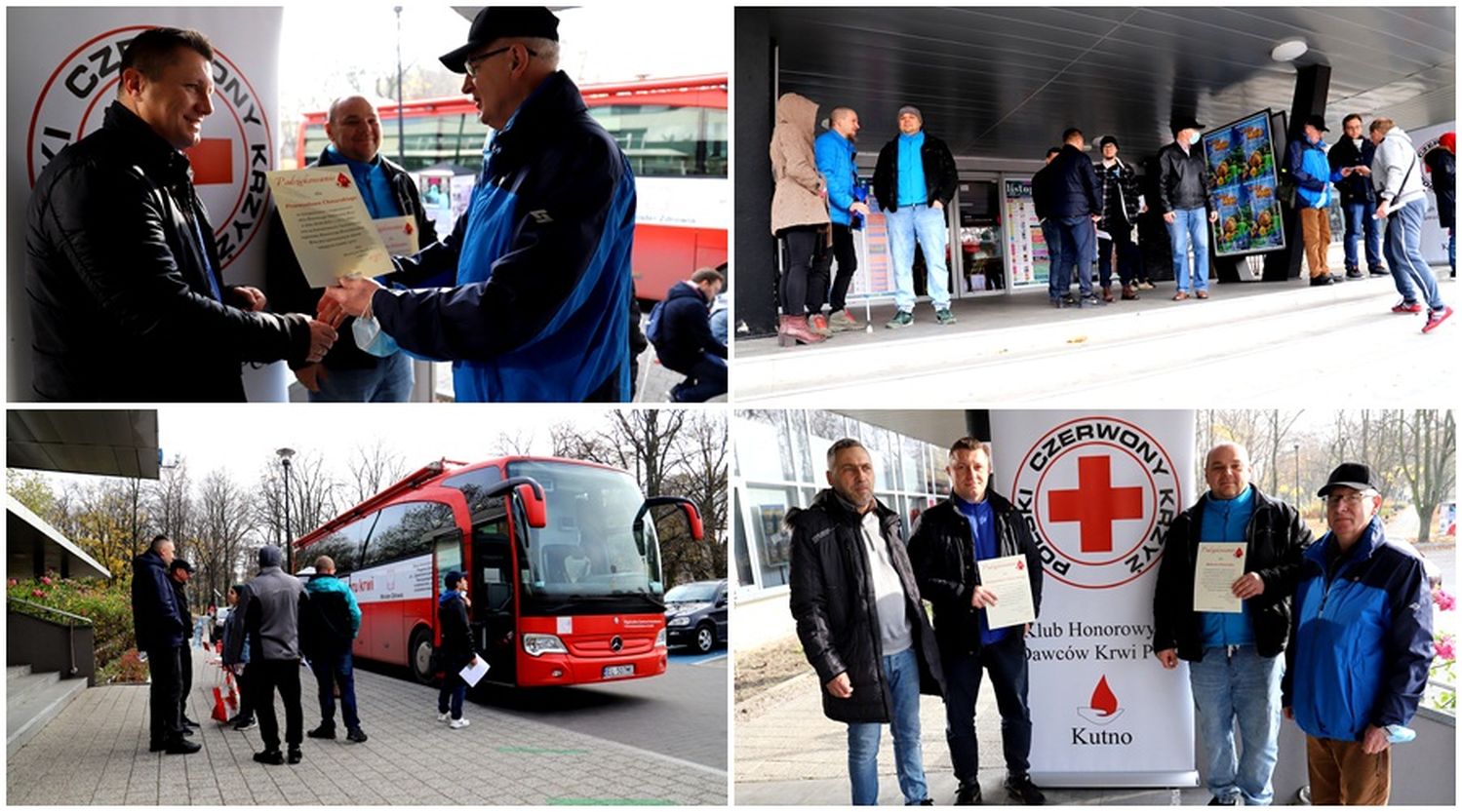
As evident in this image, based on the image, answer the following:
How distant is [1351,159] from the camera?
714 cm

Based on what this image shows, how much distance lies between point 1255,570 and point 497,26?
2965 millimetres

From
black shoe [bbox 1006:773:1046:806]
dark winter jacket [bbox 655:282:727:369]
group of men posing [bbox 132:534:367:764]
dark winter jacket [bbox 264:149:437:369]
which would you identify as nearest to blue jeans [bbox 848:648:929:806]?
black shoe [bbox 1006:773:1046:806]

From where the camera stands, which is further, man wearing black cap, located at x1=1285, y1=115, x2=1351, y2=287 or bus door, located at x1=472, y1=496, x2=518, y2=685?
man wearing black cap, located at x1=1285, y1=115, x2=1351, y2=287

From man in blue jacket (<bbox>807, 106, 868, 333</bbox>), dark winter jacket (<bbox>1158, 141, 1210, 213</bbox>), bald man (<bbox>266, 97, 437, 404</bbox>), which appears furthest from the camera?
dark winter jacket (<bbox>1158, 141, 1210, 213</bbox>)

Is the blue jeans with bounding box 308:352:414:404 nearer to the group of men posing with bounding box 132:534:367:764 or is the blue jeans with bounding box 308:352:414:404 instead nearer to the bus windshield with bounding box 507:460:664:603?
the bus windshield with bounding box 507:460:664:603

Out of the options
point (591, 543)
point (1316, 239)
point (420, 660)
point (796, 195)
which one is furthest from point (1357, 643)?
point (1316, 239)

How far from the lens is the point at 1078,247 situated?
6535 mm

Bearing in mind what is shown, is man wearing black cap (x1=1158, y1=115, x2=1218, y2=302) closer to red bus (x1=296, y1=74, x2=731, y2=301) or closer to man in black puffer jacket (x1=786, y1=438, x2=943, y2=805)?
red bus (x1=296, y1=74, x2=731, y2=301)

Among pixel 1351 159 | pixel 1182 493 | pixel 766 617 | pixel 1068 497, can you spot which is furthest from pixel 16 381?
pixel 1351 159

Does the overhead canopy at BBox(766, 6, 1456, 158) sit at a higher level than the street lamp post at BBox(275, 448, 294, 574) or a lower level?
higher

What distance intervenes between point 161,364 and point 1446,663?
15.0 feet

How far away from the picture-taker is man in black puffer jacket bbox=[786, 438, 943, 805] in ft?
11.1

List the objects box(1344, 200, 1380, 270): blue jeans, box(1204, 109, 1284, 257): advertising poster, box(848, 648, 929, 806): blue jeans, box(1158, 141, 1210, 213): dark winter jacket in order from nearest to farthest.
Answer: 1. box(848, 648, 929, 806): blue jeans
2. box(1158, 141, 1210, 213): dark winter jacket
3. box(1344, 200, 1380, 270): blue jeans
4. box(1204, 109, 1284, 257): advertising poster

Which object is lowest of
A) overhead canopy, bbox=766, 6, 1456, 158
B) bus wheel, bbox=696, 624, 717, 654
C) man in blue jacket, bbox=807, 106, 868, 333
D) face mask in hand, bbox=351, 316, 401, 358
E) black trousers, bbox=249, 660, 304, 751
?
black trousers, bbox=249, 660, 304, 751
